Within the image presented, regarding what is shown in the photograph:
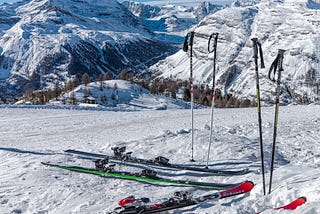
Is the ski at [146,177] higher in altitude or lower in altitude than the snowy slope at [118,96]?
higher

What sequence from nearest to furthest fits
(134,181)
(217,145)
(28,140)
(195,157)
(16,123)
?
1. (134,181)
2. (195,157)
3. (217,145)
4. (28,140)
5. (16,123)

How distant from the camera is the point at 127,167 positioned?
14922 millimetres

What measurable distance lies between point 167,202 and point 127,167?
5.09 meters

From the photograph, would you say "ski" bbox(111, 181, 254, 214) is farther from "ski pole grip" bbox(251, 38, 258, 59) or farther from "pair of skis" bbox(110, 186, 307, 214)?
"ski pole grip" bbox(251, 38, 258, 59)

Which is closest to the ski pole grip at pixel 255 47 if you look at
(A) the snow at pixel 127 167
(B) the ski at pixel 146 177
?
(A) the snow at pixel 127 167

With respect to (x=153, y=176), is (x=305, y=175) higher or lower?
higher

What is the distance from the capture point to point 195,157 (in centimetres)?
1638

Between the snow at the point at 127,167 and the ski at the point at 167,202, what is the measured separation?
216mm

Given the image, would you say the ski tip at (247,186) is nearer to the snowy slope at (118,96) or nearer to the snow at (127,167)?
the snow at (127,167)

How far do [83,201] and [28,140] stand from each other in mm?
11791

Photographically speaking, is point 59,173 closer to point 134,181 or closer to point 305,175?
point 134,181

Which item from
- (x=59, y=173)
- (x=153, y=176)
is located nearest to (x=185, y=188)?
(x=153, y=176)

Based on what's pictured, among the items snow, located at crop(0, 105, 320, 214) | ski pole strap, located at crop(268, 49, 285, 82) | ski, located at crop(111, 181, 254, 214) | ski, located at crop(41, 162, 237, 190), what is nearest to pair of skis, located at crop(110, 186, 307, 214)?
ski, located at crop(111, 181, 254, 214)

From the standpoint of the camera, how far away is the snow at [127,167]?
1020 cm
